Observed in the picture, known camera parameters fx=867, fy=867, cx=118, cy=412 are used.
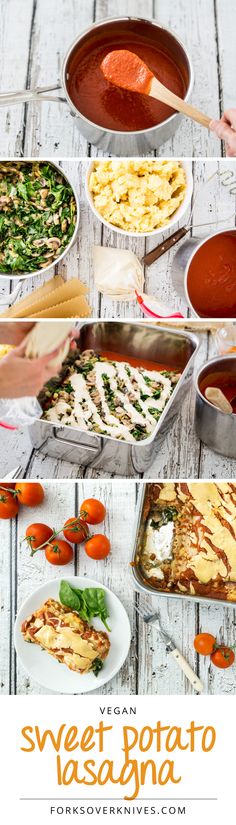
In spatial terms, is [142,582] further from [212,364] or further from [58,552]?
[212,364]

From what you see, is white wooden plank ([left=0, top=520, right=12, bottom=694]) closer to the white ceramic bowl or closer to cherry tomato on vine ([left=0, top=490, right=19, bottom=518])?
cherry tomato on vine ([left=0, top=490, right=19, bottom=518])

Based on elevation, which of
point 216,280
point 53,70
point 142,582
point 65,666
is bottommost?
point 65,666

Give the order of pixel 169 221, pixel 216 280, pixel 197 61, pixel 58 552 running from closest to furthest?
pixel 216 280 < pixel 169 221 < pixel 58 552 < pixel 197 61

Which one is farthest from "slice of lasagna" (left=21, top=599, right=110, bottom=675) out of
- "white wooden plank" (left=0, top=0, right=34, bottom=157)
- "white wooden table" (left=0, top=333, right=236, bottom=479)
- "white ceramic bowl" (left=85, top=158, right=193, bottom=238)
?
"white wooden plank" (left=0, top=0, right=34, bottom=157)

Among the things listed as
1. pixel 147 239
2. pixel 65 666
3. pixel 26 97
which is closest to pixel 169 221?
pixel 147 239

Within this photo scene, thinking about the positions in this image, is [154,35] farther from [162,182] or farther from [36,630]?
[36,630]

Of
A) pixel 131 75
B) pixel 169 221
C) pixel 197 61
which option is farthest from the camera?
pixel 197 61

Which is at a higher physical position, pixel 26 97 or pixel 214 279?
pixel 26 97
